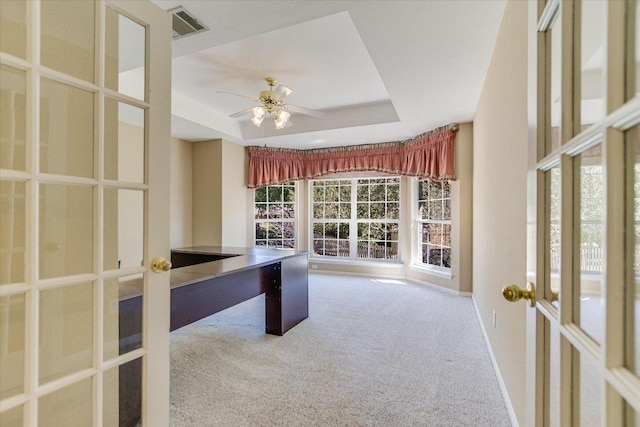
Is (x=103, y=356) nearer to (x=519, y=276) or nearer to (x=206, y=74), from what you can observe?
(x=519, y=276)

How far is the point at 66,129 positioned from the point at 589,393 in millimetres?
1533

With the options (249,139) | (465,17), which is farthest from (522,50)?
(249,139)

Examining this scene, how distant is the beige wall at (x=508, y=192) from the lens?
155 centimetres

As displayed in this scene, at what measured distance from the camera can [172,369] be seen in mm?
2264

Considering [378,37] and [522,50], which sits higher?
[378,37]

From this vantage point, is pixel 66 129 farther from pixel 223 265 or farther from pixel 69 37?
pixel 223 265

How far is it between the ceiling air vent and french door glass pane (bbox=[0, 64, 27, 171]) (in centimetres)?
120

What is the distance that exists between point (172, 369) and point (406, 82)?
309 cm

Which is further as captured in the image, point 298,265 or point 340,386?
point 298,265

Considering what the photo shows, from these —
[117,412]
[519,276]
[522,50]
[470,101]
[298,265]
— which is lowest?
[117,412]

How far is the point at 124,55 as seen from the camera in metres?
1.21

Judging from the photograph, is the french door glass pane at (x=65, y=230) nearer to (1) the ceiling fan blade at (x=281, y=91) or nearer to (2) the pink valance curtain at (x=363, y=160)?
(1) the ceiling fan blade at (x=281, y=91)

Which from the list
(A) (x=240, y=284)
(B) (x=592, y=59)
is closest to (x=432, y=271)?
(A) (x=240, y=284)

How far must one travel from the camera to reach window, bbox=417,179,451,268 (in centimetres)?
471
